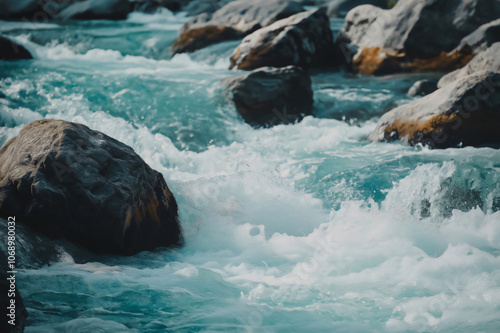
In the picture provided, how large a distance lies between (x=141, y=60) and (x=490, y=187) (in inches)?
335

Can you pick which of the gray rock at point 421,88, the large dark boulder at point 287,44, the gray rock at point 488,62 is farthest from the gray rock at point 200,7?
the gray rock at point 488,62

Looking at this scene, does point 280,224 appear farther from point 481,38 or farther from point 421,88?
point 481,38

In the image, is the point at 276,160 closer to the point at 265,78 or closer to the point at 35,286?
the point at 265,78

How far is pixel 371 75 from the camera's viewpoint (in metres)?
9.80

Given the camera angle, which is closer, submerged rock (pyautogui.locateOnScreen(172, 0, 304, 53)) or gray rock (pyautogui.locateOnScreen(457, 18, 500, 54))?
gray rock (pyautogui.locateOnScreen(457, 18, 500, 54))

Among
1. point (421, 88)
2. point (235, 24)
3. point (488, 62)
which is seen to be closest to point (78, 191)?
point (488, 62)

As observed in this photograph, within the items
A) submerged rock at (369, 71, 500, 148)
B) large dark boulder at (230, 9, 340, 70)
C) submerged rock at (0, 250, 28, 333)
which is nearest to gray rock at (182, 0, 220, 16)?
large dark boulder at (230, 9, 340, 70)

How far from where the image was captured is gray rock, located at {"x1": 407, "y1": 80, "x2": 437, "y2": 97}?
27.2 feet

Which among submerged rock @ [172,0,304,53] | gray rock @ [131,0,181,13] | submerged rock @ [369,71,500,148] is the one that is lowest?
submerged rock @ [369,71,500,148]

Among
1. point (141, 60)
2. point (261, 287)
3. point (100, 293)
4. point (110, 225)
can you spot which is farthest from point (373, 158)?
point (141, 60)

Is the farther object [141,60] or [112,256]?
[141,60]

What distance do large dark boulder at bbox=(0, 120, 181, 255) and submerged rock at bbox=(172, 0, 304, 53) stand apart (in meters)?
8.10

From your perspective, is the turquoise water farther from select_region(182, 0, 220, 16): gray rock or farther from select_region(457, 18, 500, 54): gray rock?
select_region(182, 0, 220, 16): gray rock

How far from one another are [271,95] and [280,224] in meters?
3.56
